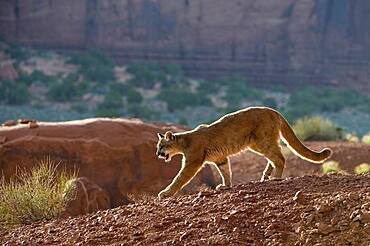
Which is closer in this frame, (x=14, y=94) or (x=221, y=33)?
(x=14, y=94)

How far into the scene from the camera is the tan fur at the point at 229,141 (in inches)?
392

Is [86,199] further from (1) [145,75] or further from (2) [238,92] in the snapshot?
(1) [145,75]

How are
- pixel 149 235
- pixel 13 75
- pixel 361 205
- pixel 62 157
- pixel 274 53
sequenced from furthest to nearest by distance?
pixel 274 53 → pixel 13 75 → pixel 62 157 → pixel 149 235 → pixel 361 205

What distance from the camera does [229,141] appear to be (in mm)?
9977

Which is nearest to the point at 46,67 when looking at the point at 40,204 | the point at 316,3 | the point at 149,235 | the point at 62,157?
the point at 316,3

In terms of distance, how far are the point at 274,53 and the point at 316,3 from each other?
410 cm

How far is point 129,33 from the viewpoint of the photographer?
169ft

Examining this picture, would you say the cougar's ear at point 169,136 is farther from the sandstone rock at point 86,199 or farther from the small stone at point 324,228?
the small stone at point 324,228

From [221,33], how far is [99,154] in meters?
37.6

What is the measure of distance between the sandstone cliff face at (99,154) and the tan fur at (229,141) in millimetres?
4396

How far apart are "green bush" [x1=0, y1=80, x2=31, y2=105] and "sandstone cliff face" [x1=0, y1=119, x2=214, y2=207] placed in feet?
92.2

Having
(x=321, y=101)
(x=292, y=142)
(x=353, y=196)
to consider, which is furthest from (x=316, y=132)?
(x=321, y=101)

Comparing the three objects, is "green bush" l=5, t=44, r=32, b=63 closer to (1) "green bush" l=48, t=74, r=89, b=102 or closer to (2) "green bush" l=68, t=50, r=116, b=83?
(2) "green bush" l=68, t=50, r=116, b=83

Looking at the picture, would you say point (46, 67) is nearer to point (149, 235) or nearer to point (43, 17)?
point (43, 17)
